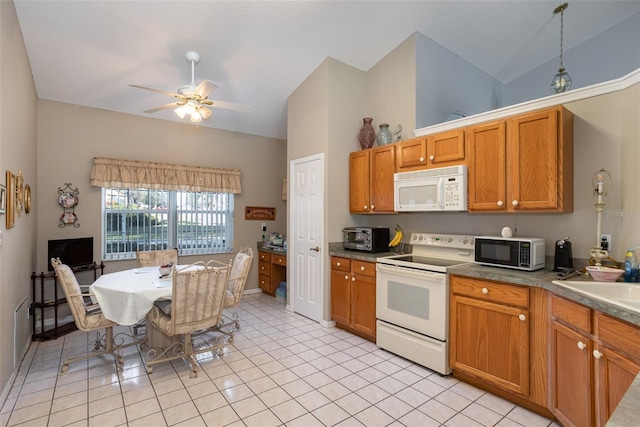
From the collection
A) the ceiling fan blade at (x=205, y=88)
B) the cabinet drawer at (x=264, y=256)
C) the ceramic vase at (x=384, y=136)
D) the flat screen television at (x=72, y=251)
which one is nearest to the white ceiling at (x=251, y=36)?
the ceiling fan blade at (x=205, y=88)

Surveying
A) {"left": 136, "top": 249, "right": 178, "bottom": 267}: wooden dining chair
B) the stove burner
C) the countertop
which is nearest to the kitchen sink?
the countertop

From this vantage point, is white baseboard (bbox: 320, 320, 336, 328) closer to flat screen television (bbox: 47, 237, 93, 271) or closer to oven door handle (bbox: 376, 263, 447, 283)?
oven door handle (bbox: 376, 263, 447, 283)

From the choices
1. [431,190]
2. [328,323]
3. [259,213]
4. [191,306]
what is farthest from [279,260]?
[431,190]

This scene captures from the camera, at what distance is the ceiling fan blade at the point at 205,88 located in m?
2.85

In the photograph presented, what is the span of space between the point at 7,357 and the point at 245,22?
3555mm

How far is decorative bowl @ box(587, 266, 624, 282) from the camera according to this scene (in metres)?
2.03

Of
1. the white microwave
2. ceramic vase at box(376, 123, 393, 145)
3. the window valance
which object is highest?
ceramic vase at box(376, 123, 393, 145)

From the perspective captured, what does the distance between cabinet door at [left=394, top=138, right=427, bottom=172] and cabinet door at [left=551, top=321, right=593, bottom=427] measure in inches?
70.6

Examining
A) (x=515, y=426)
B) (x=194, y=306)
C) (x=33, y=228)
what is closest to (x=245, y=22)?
(x=194, y=306)

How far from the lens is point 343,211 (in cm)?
404

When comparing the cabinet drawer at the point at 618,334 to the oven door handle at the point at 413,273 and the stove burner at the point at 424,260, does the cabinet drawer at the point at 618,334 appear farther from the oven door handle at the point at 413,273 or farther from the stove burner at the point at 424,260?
the stove burner at the point at 424,260

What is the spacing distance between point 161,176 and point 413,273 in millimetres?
3863

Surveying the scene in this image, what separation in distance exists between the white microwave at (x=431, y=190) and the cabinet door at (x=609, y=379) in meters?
1.50

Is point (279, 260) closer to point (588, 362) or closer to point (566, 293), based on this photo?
point (566, 293)
